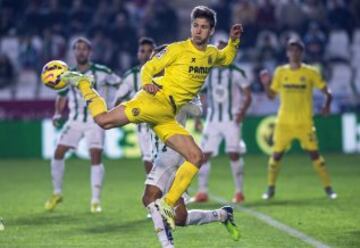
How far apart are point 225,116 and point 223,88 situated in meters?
0.41

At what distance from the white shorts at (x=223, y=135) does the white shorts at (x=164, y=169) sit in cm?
491

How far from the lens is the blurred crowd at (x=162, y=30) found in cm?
2284

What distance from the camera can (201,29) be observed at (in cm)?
856

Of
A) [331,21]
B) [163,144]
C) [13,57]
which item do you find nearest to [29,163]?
[13,57]

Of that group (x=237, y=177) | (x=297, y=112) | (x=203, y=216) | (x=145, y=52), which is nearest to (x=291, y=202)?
(x=237, y=177)

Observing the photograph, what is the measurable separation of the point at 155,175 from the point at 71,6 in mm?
16223

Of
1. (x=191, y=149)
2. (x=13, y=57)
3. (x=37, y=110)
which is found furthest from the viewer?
(x=13, y=57)

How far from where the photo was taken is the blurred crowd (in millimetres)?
22844

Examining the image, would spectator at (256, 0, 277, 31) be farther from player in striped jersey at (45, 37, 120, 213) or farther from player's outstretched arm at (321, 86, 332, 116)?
player in striped jersey at (45, 37, 120, 213)

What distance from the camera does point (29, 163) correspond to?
66.6 ft

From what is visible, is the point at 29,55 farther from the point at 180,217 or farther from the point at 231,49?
the point at 180,217

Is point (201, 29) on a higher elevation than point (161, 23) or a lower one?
lower

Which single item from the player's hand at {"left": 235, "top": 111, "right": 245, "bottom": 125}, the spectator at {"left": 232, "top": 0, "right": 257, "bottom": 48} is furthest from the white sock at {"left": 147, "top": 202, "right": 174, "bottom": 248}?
the spectator at {"left": 232, "top": 0, "right": 257, "bottom": 48}

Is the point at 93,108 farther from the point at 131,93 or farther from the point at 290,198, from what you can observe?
the point at 290,198
